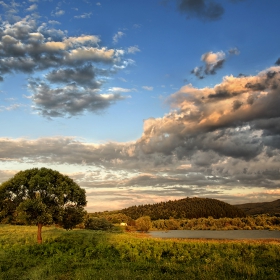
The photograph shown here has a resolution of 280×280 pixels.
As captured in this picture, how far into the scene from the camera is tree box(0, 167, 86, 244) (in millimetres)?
29100

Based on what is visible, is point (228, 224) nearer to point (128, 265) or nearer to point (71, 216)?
point (71, 216)

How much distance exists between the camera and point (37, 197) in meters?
29.8

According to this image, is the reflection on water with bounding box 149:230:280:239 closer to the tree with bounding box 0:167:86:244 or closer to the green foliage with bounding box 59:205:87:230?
the green foliage with bounding box 59:205:87:230

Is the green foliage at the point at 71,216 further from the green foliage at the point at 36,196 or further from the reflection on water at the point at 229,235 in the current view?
the reflection on water at the point at 229,235

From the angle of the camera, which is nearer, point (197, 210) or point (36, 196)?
point (36, 196)

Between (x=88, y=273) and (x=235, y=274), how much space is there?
26.3ft

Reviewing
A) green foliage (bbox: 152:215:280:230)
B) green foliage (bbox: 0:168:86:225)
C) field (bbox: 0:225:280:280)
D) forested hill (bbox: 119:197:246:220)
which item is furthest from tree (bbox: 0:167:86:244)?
forested hill (bbox: 119:197:246:220)

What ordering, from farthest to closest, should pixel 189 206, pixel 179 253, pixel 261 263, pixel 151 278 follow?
pixel 189 206
pixel 179 253
pixel 261 263
pixel 151 278

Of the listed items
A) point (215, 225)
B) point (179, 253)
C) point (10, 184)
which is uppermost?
point (10, 184)

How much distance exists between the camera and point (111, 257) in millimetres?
23297

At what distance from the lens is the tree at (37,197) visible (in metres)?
29.1

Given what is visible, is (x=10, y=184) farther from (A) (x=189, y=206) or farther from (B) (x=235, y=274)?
(A) (x=189, y=206)

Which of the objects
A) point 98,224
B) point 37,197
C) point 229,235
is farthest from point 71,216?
point 98,224

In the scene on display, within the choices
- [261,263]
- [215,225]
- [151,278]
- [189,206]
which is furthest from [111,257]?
[189,206]
